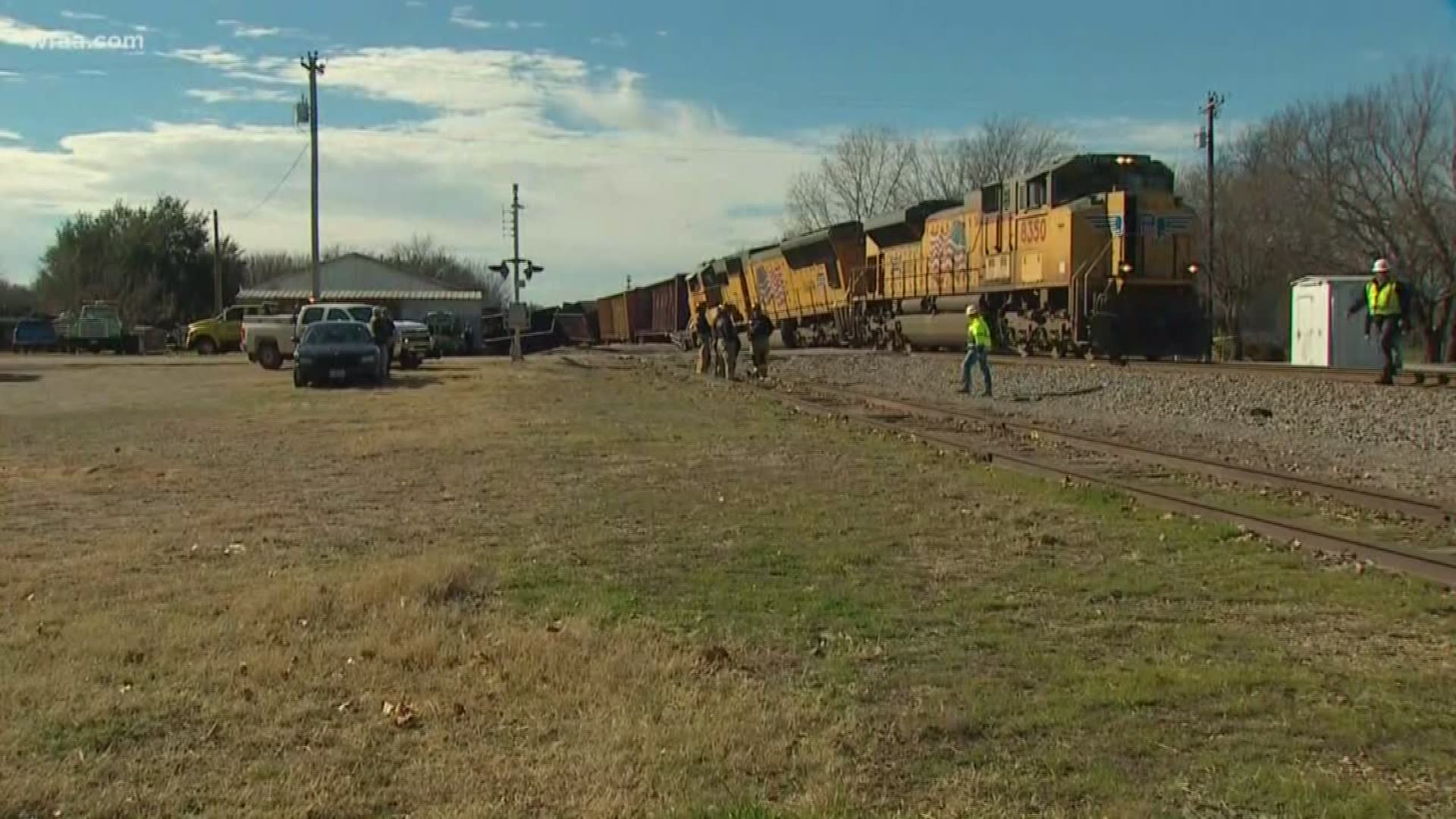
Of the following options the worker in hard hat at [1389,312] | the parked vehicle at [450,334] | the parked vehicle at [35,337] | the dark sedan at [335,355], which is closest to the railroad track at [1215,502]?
the worker in hard hat at [1389,312]

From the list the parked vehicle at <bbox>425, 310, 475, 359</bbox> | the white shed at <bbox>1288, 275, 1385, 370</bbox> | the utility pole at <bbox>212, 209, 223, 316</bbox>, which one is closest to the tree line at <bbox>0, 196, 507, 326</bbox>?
the utility pole at <bbox>212, 209, 223, 316</bbox>

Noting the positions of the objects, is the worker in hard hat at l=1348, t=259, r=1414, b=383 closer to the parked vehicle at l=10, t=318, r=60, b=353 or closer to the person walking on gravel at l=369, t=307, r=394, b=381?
the person walking on gravel at l=369, t=307, r=394, b=381

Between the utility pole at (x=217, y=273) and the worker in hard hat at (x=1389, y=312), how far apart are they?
234 ft

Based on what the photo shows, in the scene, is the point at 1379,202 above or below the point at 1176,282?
above

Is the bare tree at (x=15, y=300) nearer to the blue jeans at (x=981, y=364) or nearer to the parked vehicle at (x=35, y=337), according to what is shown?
the parked vehicle at (x=35, y=337)

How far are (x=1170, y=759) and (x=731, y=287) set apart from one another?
4503 centimetres

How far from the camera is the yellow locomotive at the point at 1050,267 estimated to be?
2402 centimetres

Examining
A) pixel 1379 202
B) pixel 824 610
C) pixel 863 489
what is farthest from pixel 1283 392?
pixel 1379 202

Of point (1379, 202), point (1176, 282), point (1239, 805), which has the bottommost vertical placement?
point (1239, 805)

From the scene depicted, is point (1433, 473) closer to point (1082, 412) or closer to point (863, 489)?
point (863, 489)

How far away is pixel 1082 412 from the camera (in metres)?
18.2

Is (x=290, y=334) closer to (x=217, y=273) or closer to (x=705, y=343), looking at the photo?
(x=705, y=343)

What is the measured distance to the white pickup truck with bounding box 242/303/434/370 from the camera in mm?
33562

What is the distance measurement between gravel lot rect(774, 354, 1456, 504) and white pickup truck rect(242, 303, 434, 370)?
54.9 ft
